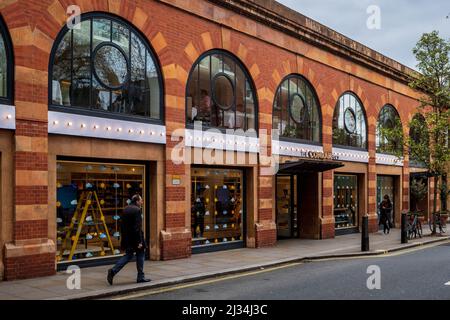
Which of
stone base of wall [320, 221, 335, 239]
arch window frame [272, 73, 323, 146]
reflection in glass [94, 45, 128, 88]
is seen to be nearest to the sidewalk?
stone base of wall [320, 221, 335, 239]

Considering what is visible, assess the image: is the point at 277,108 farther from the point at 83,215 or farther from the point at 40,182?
the point at 40,182

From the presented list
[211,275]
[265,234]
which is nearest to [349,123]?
[265,234]

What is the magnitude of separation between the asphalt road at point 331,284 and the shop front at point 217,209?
3273mm

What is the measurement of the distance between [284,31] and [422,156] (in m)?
8.85

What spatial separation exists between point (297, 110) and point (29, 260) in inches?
473

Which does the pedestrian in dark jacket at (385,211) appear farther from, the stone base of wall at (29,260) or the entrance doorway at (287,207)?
the stone base of wall at (29,260)

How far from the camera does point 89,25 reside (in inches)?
495

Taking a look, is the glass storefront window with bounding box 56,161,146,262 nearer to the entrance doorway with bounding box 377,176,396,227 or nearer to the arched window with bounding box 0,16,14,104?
the arched window with bounding box 0,16,14,104

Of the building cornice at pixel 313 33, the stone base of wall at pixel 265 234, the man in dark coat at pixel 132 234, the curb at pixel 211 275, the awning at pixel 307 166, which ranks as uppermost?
the building cornice at pixel 313 33

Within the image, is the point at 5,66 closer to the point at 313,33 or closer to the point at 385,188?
the point at 313,33

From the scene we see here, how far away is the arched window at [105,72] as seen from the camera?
12047 mm

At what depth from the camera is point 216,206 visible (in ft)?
54.3

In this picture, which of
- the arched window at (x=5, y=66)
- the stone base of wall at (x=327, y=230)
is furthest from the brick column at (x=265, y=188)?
the arched window at (x=5, y=66)

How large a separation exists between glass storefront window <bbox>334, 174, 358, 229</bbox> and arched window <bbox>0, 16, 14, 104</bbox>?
577 inches
